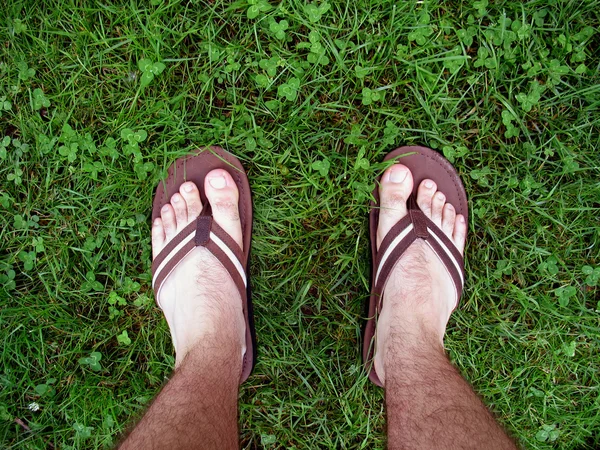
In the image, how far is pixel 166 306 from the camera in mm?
2502

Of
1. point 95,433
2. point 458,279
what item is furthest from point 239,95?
point 95,433

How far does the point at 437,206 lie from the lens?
2.59 metres

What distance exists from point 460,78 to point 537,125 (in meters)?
0.49

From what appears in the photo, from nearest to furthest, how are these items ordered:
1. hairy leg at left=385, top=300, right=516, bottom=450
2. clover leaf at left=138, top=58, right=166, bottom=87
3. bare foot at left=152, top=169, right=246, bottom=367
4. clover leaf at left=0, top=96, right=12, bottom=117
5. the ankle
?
hairy leg at left=385, top=300, right=516, bottom=450
the ankle
bare foot at left=152, top=169, right=246, bottom=367
clover leaf at left=138, top=58, right=166, bottom=87
clover leaf at left=0, top=96, right=12, bottom=117

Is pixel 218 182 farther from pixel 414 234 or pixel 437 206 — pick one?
pixel 437 206

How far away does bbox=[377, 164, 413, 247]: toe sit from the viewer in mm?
2523

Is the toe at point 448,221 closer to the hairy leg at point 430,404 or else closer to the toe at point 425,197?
the toe at point 425,197

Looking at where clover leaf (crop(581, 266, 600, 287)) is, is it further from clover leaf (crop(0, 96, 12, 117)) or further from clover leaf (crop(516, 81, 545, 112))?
clover leaf (crop(0, 96, 12, 117))

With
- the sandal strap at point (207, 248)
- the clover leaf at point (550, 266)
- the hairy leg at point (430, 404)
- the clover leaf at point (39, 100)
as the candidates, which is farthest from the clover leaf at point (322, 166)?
the clover leaf at point (39, 100)

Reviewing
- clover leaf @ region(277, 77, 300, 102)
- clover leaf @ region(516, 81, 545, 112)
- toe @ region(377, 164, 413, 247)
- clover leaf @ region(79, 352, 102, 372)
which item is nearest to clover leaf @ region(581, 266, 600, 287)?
clover leaf @ region(516, 81, 545, 112)

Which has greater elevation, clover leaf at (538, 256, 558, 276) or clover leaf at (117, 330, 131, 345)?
clover leaf at (538, 256, 558, 276)

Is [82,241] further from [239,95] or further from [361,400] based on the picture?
[361,400]

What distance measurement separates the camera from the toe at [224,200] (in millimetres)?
2518

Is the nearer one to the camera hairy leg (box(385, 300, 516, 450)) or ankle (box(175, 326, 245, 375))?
hairy leg (box(385, 300, 516, 450))
